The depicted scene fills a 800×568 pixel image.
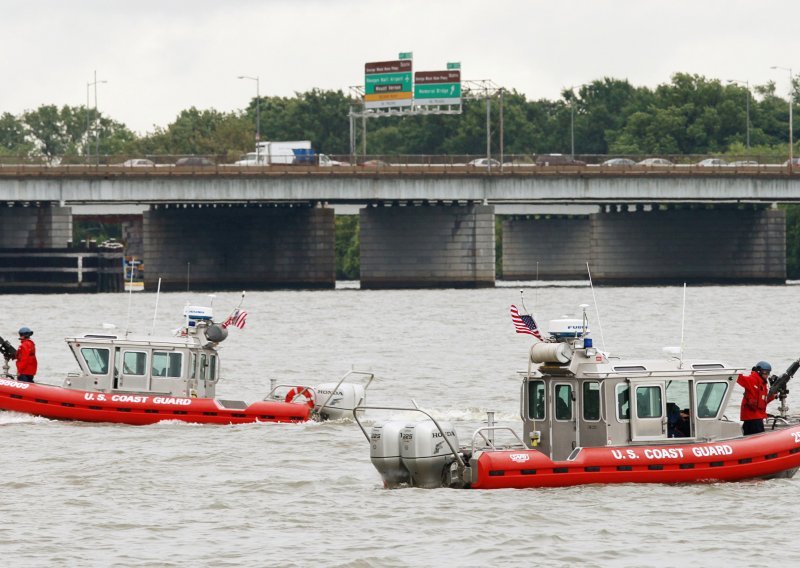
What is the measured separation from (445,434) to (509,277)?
136m

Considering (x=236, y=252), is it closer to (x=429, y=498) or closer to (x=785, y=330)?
(x=785, y=330)

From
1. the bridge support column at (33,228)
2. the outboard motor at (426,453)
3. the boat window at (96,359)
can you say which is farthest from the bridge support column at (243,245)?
the outboard motor at (426,453)

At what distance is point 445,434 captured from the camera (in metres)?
27.9

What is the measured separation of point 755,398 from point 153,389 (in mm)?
14409

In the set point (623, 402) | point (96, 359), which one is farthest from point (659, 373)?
point (96, 359)

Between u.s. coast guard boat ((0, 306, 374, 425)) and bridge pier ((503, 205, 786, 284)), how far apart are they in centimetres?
10154

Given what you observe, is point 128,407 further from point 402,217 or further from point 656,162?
point 656,162

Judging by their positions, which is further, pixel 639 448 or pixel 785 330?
pixel 785 330

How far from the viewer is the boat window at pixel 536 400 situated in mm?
28625

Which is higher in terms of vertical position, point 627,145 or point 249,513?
point 627,145

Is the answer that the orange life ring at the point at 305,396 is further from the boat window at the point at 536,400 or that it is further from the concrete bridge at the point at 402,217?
the concrete bridge at the point at 402,217

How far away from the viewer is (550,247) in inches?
6398

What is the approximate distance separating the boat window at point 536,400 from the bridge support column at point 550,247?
13068cm

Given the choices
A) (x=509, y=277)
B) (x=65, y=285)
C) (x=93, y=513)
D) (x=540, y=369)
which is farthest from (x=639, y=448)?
(x=509, y=277)
